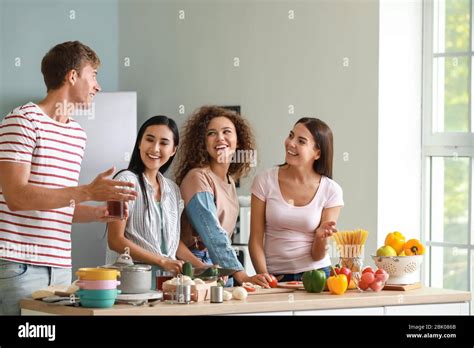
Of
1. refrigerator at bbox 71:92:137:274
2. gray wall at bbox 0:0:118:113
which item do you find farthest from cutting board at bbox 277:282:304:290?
gray wall at bbox 0:0:118:113

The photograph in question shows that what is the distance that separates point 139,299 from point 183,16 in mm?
3409

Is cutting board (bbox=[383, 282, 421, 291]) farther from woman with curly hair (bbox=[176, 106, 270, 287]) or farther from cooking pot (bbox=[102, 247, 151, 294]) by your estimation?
cooking pot (bbox=[102, 247, 151, 294])

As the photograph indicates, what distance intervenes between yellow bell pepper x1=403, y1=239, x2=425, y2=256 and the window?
1.81 meters

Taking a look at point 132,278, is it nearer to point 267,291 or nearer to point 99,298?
point 99,298

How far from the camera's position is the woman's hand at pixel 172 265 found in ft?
10.6

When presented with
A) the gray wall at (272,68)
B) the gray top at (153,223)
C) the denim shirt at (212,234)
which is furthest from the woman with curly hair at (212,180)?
the gray wall at (272,68)

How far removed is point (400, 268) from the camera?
337 centimetres

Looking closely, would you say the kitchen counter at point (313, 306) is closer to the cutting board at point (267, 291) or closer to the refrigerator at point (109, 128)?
the cutting board at point (267, 291)

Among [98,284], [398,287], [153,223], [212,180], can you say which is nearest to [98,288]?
[98,284]

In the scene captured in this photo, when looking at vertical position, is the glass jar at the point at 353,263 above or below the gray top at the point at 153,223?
below

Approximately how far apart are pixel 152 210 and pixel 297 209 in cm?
60

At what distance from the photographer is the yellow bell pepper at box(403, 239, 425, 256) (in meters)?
3.43

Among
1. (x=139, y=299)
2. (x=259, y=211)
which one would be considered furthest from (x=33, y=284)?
(x=259, y=211)

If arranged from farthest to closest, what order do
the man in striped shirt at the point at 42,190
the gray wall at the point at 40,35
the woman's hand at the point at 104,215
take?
1. the gray wall at the point at 40,35
2. the woman's hand at the point at 104,215
3. the man in striped shirt at the point at 42,190
